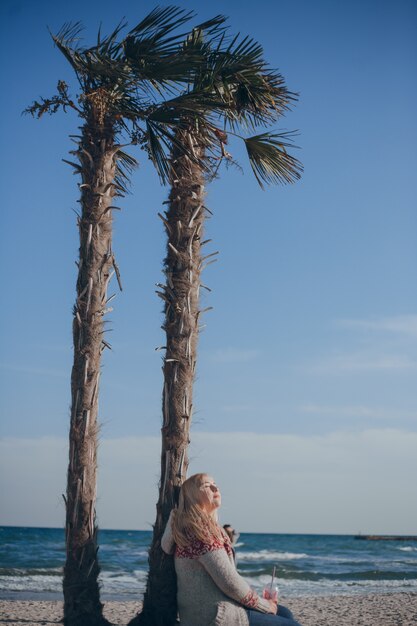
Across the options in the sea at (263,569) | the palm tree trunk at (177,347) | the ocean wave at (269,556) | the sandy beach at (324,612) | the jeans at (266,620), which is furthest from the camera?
the ocean wave at (269,556)

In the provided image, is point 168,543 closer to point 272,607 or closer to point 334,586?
point 272,607

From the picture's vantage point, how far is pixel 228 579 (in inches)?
230

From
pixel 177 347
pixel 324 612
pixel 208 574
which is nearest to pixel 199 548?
pixel 208 574

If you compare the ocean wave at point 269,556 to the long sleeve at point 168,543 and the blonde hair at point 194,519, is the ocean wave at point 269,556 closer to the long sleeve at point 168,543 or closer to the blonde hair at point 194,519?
the long sleeve at point 168,543

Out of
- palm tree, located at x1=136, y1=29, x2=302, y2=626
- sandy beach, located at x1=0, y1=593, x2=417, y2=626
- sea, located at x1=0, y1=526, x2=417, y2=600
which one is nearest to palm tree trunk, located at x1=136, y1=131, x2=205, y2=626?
palm tree, located at x1=136, y1=29, x2=302, y2=626

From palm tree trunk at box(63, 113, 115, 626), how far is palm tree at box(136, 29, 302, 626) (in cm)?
59

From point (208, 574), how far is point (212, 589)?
13 centimetres

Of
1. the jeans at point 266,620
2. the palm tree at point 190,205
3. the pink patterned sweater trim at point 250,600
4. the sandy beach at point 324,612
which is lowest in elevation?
the sandy beach at point 324,612

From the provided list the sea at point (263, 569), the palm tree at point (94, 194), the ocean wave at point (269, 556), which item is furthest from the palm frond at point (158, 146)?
the ocean wave at point (269, 556)

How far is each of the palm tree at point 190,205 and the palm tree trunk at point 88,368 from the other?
1.94ft

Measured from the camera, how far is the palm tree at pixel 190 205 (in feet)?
24.8

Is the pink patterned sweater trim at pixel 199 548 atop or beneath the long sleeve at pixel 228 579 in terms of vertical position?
atop

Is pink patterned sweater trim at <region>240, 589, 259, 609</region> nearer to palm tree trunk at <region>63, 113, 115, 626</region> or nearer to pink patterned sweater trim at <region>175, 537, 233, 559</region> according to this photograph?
pink patterned sweater trim at <region>175, 537, 233, 559</region>

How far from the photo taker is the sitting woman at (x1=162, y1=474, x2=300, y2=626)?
587cm
